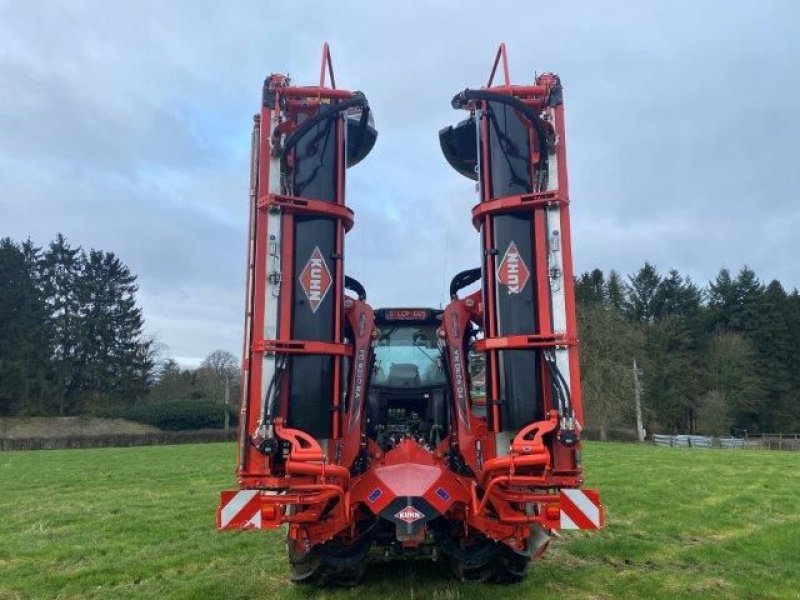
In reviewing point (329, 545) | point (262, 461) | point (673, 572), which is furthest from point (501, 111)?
point (673, 572)

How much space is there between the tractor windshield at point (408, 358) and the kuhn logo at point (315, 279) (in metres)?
1.83

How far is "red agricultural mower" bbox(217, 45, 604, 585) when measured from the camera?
14.9 feet

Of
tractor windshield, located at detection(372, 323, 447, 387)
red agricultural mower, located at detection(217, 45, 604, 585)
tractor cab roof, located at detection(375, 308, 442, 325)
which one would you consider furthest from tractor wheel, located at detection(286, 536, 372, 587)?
tractor cab roof, located at detection(375, 308, 442, 325)

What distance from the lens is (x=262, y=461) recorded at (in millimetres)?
4688

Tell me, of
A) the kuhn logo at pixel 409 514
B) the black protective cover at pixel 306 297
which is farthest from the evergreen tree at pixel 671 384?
the kuhn logo at pixel 409 514

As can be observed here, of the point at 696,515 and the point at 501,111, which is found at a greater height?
the point at 501,111

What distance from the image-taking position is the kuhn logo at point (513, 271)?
5012 millimetres

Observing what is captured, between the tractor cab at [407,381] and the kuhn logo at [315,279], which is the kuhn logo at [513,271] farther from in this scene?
the tractor cab at [407,381]

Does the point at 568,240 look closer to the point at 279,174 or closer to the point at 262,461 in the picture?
the point at 279,174

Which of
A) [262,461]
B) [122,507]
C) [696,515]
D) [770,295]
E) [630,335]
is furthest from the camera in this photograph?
[770,295]

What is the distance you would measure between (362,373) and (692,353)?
169ft

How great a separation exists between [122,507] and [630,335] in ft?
122

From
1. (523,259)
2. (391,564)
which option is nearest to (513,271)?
(523,259)

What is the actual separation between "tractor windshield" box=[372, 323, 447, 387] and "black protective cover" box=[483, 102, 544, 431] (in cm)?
157
